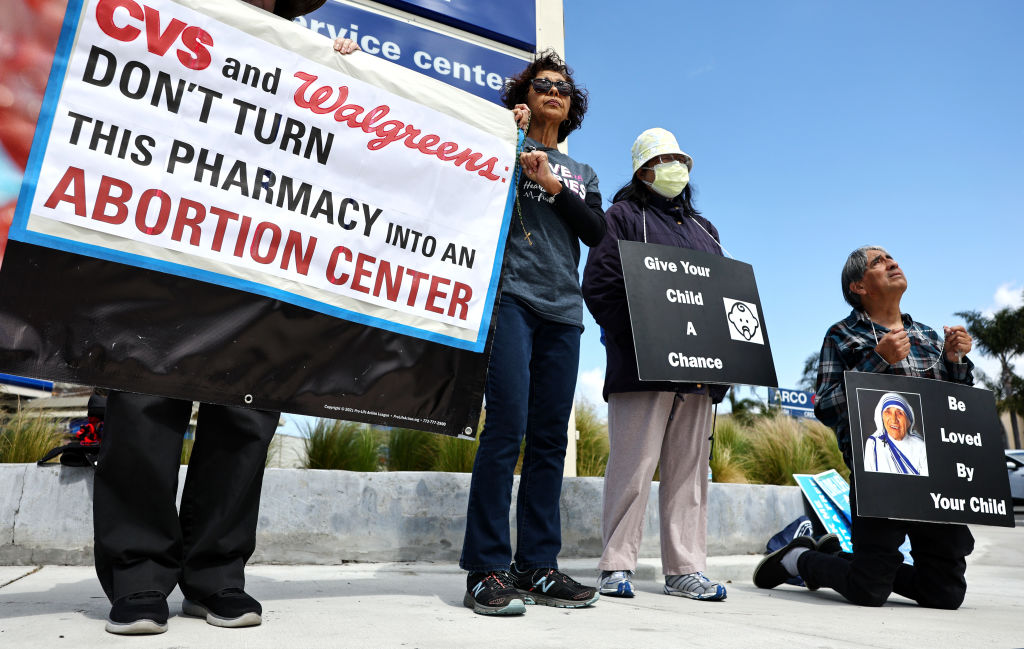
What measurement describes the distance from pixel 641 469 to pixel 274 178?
1.86 m

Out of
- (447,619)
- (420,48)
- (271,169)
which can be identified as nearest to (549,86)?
(271,169)

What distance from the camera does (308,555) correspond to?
3768 mm

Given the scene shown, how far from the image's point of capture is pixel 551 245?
2879mm

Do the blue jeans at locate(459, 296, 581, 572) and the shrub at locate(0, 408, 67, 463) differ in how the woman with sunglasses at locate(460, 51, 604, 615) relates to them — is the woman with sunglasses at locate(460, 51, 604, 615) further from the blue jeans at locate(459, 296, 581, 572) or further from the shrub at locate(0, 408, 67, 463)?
the shrub at locate(0, 408, 67, 463)

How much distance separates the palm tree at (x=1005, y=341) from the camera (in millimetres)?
43344

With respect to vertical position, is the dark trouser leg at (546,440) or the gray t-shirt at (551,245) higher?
the gray t-shirt at (551,245)

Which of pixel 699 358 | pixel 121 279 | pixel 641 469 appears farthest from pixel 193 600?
pixel 699 358

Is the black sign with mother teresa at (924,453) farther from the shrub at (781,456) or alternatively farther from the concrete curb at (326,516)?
the shrub at (781,456)

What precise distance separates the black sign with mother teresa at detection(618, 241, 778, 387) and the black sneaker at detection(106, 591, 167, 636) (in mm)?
1828

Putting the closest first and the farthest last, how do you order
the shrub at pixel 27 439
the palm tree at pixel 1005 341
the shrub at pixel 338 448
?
the shrub at pixel 27 439
the shrub at pixel 338 448
the palm tree at pixel 1005 341

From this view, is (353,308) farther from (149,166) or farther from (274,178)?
(149,166)

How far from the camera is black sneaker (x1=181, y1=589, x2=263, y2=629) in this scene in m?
2.01

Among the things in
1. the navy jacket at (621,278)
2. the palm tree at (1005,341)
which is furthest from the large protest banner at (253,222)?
the palm tree at (1005,341)

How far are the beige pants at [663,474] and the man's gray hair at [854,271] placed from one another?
92cm
